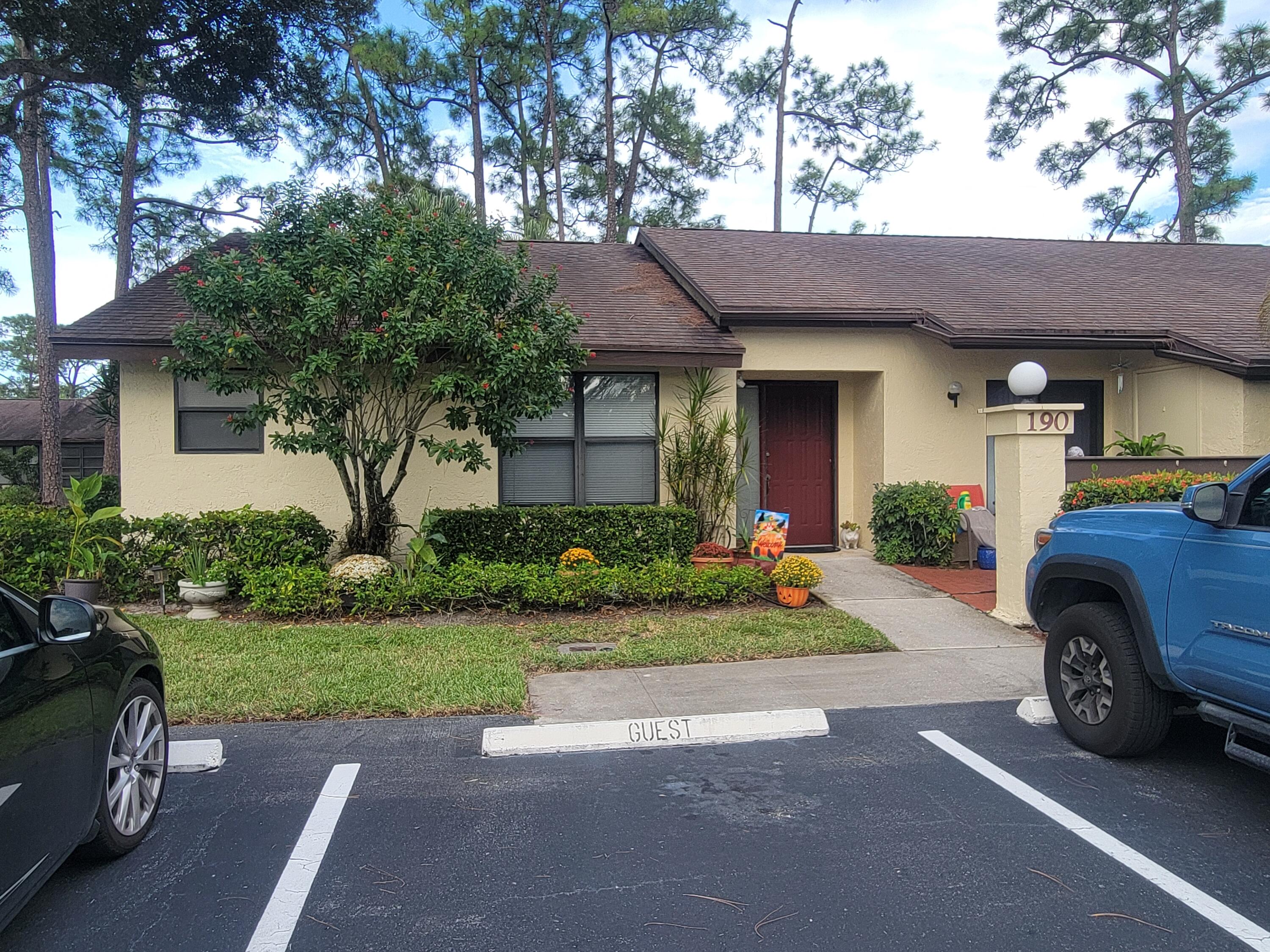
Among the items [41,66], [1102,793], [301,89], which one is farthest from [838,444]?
[41,66]

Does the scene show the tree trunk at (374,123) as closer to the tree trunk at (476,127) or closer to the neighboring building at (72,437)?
the tree trunk at (476,127)

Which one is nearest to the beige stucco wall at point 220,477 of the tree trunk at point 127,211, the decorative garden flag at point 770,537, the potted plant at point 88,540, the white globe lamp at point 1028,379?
the potted plant at point 88,540

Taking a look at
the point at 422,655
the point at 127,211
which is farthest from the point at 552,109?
the point at 422,655

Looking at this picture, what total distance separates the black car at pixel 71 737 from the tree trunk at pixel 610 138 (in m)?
23.2

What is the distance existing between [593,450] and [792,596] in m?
3.56

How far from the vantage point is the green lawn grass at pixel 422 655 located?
5844 millimetres

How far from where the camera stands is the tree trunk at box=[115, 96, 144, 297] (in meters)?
23.0

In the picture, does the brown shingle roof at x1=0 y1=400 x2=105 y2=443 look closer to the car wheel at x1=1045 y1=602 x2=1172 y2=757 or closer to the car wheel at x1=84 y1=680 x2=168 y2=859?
the car wheel at x1=84 y1=680 x2=168 y2=859

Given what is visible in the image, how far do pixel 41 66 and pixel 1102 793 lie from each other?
661 inches

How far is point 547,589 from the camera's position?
8609 mm

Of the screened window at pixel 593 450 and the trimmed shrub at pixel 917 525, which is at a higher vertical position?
the screened window at pixel 593 450

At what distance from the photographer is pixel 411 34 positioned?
23906 millimetres

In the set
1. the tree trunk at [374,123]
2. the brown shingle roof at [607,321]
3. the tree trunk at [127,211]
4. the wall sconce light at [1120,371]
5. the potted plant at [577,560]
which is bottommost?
the potted plant at [577,560]

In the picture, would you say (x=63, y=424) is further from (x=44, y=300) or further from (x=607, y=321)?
(x=607, y=321)
